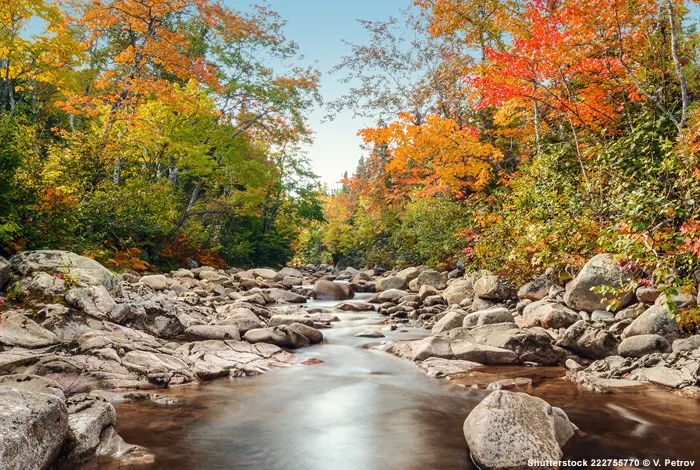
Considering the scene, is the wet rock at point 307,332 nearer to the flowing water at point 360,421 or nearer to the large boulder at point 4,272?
the flowing water at point 360,421

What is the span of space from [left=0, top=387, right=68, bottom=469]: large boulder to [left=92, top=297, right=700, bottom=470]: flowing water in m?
0.46

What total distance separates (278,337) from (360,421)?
3.63 meters

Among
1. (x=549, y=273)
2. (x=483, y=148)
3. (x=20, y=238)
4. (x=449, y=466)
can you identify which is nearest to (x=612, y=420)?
(x=449, y=466)

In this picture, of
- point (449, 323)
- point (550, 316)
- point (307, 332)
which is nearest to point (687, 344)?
point (550, 316)

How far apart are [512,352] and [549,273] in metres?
3.98

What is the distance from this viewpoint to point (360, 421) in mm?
4758

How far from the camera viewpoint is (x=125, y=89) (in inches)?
526

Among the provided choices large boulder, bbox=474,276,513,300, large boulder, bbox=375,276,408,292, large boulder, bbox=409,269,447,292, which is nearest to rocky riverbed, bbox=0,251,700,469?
large boulder, bbox=474,276,513,300

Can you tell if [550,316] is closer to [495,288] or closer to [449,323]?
[449,323]

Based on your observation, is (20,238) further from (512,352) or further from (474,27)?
(474,27)

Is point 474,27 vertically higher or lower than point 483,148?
higher

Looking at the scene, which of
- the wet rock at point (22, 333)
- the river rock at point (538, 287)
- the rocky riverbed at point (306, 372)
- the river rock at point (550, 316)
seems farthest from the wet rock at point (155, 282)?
the river rock at point (538, 287)

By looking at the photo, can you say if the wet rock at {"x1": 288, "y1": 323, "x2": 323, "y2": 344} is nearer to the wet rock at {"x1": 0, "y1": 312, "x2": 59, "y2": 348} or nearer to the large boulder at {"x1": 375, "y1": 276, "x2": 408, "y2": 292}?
the wet rock at {"x1": 0, "y1": 312, "x2": 59, "y2": 348}

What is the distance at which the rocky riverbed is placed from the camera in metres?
3.61
